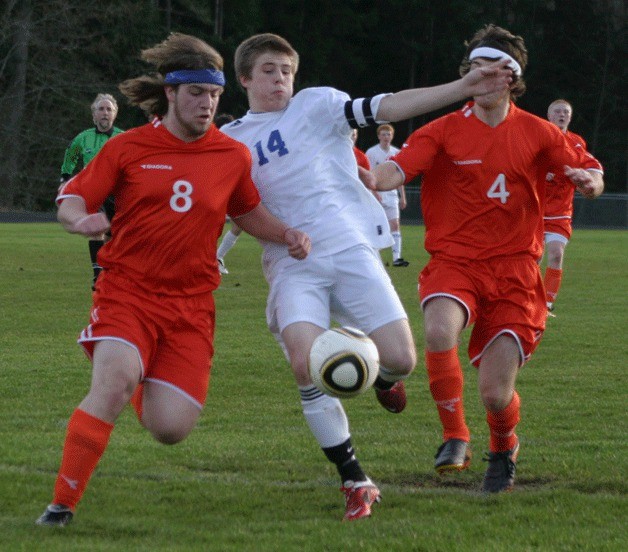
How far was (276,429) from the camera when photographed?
25.1 ft

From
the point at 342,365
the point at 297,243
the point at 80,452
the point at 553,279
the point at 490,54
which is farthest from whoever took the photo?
the point at 553,279

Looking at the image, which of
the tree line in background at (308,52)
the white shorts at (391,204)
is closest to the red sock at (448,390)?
the white shorts at (391,204)

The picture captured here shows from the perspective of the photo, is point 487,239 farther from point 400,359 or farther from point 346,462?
point 346,462

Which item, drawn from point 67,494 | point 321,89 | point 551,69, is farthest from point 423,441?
point 551,69

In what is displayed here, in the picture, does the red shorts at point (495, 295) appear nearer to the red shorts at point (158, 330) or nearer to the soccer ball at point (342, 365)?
the soccer ball at point (342, 365)

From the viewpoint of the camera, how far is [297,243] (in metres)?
5.85

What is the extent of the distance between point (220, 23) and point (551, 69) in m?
15.0

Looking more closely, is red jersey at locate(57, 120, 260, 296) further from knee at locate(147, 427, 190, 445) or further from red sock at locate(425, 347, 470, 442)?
red sock at locate(425, 347, 470, 442)

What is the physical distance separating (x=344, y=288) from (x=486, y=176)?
3.14 ft

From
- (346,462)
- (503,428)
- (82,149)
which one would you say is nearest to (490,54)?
(503,428)

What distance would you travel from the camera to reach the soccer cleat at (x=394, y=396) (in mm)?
6844

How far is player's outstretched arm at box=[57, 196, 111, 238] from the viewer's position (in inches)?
200

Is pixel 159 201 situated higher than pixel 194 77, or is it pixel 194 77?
pixel 194 77

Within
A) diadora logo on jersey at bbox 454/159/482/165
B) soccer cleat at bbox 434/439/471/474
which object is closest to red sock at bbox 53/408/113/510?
soccer cleat at bbox 434/439/471/474
